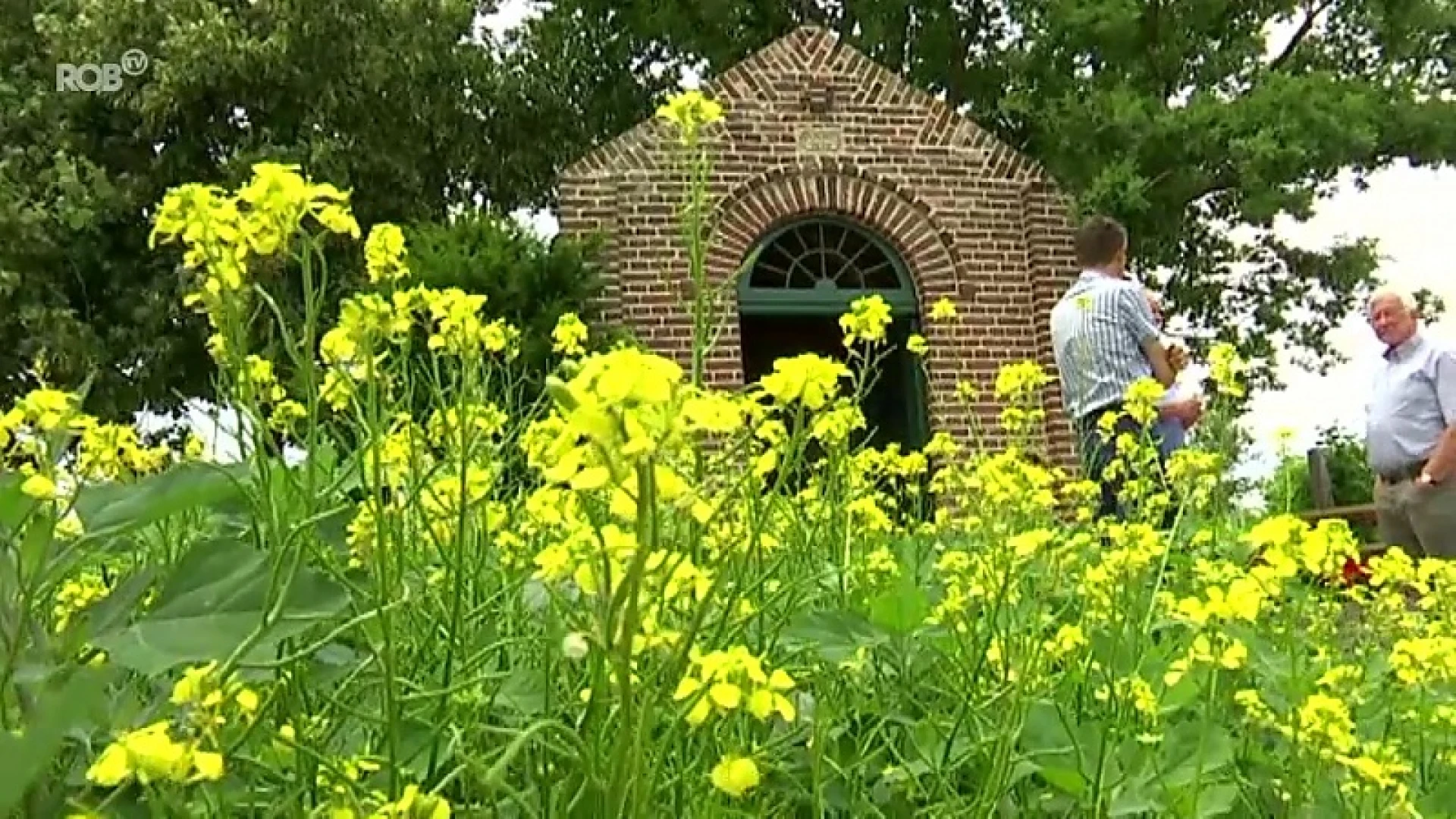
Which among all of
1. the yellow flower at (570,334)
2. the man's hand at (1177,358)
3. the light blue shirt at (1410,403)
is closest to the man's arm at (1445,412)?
the light blue shirt at (1410,403)

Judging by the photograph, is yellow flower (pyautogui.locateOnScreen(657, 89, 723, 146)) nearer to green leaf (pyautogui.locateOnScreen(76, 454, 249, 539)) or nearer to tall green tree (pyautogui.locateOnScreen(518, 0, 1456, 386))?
green leaf (pyautogui.locateOnScreen(76, 454, 249, 539))

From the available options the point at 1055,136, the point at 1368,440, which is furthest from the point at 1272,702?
the point at 1055,136

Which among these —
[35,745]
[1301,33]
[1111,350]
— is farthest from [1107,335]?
[1301,33]

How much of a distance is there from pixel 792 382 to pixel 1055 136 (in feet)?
37.4

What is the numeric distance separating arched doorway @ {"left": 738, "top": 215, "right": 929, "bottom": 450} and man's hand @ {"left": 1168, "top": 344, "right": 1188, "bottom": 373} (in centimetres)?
415

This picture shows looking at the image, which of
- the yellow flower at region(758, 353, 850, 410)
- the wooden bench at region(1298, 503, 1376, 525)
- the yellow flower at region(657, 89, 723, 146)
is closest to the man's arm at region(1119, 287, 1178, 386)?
the wooden bench at region(1298, 503, 1376, 525)

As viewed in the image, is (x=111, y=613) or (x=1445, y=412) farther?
(x=1445, y=412)

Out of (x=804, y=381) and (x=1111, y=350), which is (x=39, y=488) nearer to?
(x=804, y=381)

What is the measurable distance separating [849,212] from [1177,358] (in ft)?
16.0

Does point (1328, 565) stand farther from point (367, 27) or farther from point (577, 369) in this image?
point (367, 27)

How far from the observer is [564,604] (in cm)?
83

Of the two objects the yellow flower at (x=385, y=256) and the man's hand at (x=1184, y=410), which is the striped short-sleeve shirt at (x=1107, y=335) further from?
the yellow flower at (x=385, y=256)

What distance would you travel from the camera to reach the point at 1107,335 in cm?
386

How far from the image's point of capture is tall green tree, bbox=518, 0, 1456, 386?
1155 cm
